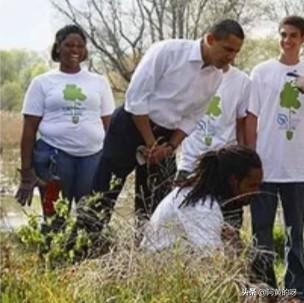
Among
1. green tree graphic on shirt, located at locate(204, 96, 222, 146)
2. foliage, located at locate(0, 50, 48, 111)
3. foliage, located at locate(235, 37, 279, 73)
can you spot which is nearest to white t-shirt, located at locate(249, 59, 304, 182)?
green tree graphic on shirt, located at locate(204, 96, 222, 146)

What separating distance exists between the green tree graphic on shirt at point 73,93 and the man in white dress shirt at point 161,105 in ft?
1.23

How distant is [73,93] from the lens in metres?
3.67

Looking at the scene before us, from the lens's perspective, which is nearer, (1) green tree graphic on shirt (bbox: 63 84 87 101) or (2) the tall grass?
(2) the tall grass

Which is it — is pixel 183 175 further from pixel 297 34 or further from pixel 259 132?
pixel 297 34

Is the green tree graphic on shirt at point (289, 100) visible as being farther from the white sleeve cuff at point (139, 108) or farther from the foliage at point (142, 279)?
the foliage at point (142, 279)

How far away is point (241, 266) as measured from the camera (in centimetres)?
232

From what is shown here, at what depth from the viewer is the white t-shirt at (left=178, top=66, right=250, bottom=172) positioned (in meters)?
3.62

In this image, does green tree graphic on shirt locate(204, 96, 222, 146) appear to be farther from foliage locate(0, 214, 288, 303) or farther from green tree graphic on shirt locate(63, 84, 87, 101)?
foliage locate(0, 214, 288, 303)

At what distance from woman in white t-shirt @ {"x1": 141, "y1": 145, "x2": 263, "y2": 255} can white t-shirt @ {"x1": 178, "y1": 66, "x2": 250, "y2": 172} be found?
1.91 feet

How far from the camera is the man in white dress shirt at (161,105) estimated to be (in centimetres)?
315

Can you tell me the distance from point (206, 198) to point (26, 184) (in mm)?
1049

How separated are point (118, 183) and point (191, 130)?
433 mm

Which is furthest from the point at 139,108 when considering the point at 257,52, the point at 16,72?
the point at 257,52

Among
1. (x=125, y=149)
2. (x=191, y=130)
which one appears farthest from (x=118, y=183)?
(x=191, y=130)
